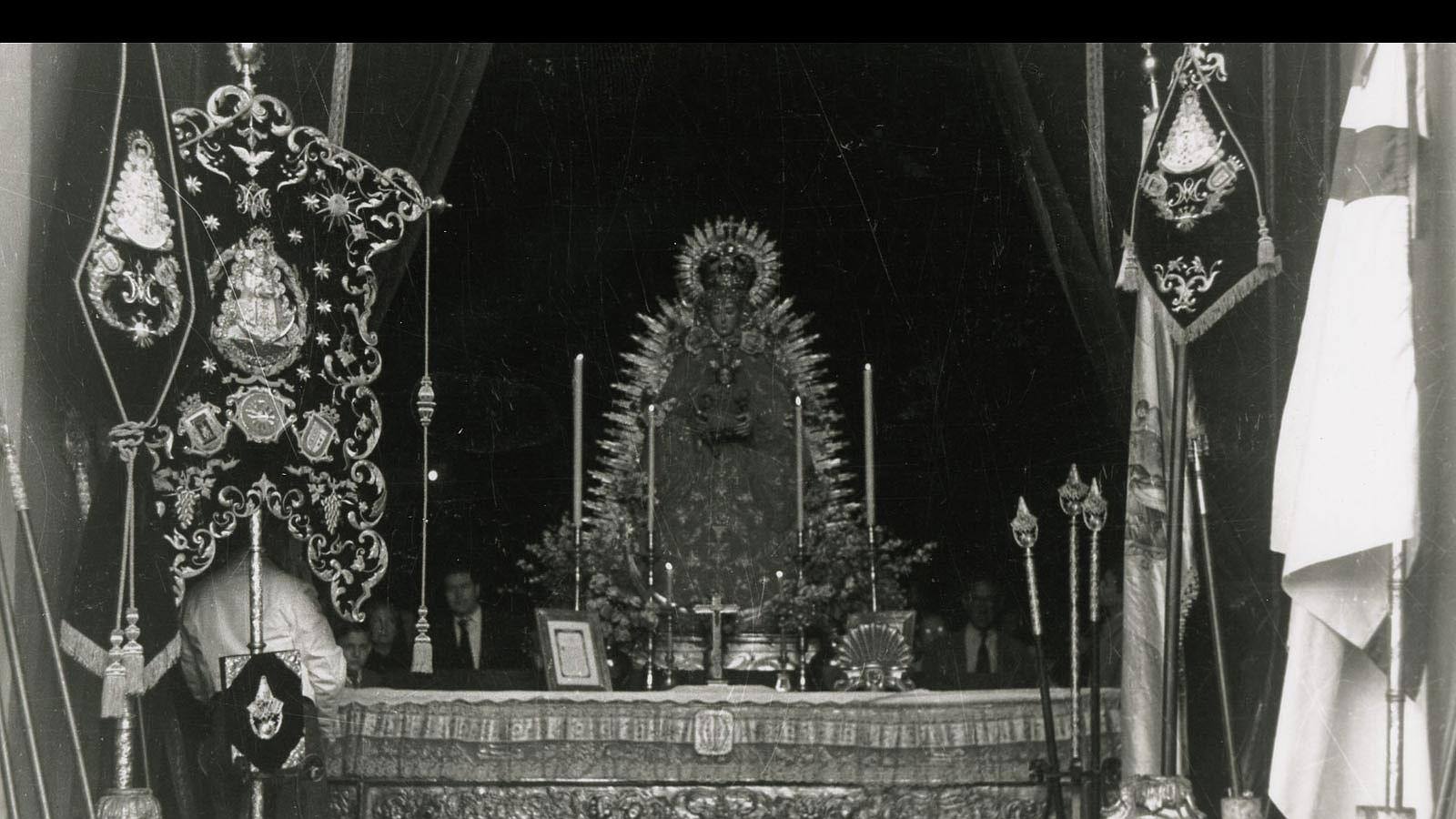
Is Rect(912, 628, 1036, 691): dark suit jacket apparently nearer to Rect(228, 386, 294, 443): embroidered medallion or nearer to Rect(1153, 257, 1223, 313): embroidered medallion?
Rect(1153, 257, 1223, 313): embroidered medallion

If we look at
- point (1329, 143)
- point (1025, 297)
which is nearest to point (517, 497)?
point (1025, 297)

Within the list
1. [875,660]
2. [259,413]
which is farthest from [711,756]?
[259,413]

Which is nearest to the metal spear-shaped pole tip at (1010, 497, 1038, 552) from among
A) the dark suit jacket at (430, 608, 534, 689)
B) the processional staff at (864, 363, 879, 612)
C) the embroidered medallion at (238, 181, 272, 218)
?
the processional staff at (864, 363, 879, 612)

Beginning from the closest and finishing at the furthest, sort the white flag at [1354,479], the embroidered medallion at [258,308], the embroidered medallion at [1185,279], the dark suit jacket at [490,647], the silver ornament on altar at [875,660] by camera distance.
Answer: the white flag at [1354,479]
the embroidered medallion at [1185,279]
the embroidered medallion at [258,308]
the silver ornament on altar at [875,660]
the dark suit jacket at [490,647]

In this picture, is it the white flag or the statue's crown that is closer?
the white flag

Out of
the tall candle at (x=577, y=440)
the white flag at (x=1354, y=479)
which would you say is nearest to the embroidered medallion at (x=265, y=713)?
the tall candle at (x=577, y=440)

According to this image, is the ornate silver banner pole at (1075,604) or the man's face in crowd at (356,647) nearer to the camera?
the ornate silver banner pole at (1075,604)

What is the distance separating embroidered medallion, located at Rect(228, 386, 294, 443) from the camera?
6.39 meters

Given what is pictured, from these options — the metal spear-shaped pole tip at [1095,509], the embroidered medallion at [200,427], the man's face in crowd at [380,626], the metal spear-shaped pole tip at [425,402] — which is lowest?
the man's face in crowd at [380,626]

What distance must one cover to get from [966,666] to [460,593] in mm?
2254

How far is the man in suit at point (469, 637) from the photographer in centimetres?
802

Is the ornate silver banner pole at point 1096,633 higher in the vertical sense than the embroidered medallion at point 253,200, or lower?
lower

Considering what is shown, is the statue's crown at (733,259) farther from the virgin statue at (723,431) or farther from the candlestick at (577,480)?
the candlestick at (577,480)

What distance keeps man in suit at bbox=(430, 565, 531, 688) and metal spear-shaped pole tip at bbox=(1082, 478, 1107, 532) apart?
2.64 metres
